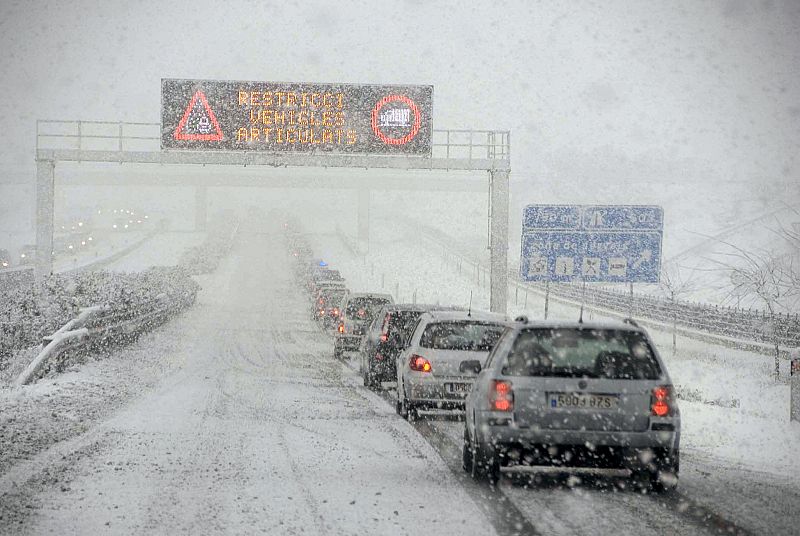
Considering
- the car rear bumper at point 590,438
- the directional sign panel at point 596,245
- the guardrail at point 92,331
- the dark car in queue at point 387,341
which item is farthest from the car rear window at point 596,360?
the directional sign panel at point 596,245

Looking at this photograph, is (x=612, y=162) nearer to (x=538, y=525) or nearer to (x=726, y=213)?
(x=726, y=213)

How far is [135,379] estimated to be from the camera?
17.8 meters

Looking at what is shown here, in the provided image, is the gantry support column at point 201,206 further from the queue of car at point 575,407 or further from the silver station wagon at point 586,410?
the silver station wagon at point 586,410

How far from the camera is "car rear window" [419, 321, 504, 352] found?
1291 centimetres

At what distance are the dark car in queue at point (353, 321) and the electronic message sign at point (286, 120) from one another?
5.20m

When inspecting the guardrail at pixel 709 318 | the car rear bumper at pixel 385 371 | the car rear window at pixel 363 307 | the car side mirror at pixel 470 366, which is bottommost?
the guardrail at pixel 709 318

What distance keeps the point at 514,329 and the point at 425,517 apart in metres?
2.07

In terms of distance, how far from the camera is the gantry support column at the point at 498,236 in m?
29.3

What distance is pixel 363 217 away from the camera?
338 ft

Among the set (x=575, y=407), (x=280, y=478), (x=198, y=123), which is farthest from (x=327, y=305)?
(x=575, y=407)

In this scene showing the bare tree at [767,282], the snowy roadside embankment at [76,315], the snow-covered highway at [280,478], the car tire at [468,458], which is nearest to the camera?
the snow-covered highway at [280,478]

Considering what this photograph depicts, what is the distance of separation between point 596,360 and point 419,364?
467 cm

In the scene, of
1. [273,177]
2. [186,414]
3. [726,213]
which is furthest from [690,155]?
[186,414]

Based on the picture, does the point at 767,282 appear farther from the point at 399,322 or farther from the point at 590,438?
the point at 590,438
